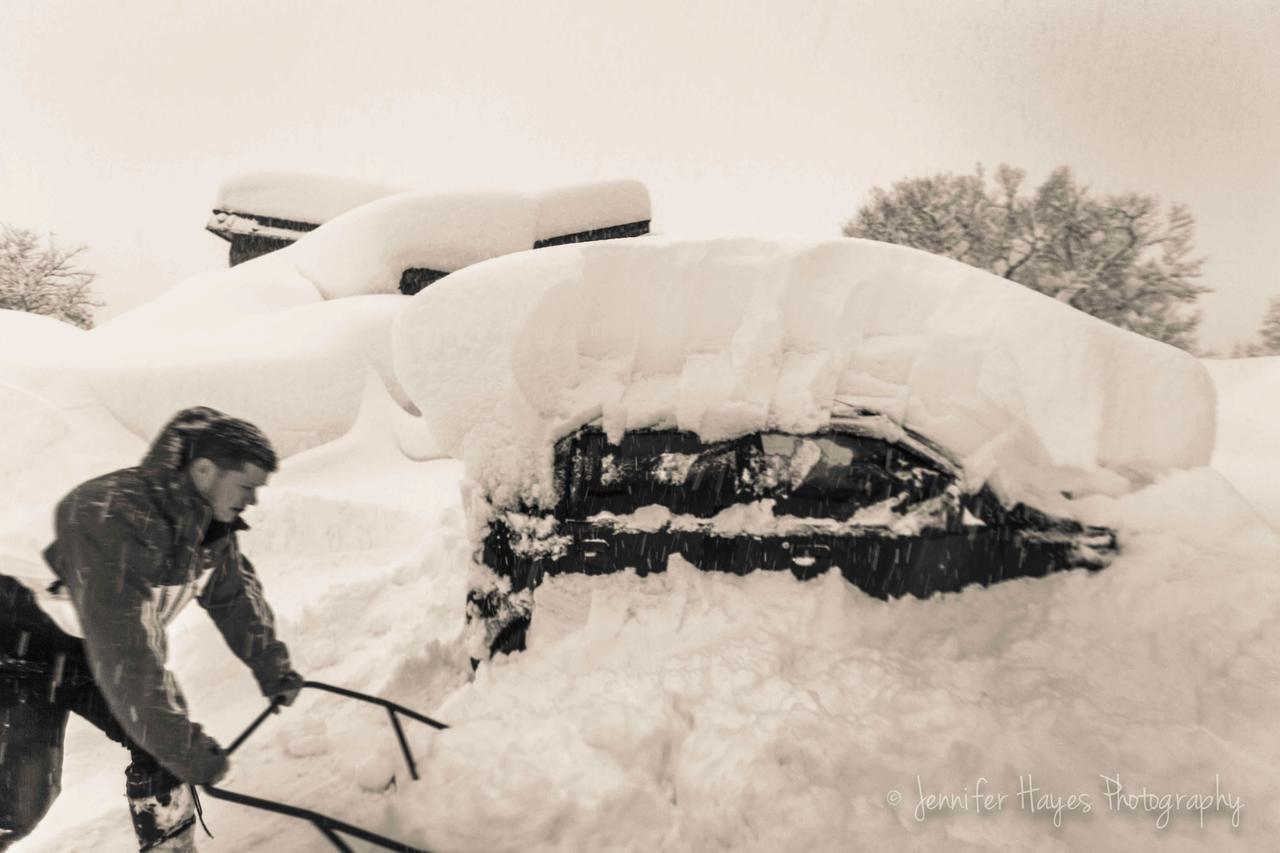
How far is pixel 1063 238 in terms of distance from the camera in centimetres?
2142

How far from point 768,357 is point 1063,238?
81.2 feet

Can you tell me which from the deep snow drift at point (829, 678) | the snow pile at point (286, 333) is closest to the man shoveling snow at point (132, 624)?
the deep snow drift at point (829, 678)

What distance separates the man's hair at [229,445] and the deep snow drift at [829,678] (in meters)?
0.83

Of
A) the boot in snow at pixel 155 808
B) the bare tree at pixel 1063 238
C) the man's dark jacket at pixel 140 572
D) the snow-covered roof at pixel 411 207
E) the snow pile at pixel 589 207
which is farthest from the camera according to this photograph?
the bare tree at pixel 1063 238

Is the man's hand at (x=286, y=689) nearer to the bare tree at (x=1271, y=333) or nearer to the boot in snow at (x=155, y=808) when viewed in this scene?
the boot in snow at (x=155, y=808)

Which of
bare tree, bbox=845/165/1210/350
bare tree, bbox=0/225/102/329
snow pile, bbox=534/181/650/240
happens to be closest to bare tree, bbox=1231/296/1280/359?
bare tree, bbox=845/165/1210/350

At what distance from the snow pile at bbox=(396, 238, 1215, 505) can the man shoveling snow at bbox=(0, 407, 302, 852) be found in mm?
910

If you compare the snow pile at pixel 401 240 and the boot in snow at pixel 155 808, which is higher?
the snow pile at pixel 401 240

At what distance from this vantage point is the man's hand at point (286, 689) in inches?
82.7

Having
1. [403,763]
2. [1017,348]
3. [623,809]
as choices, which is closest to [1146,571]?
[1017,348]

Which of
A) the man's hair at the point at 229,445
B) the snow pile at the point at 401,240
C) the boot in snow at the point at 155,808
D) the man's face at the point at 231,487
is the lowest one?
the boot in snow at the point at 155,808

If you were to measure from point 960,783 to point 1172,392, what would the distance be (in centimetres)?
178

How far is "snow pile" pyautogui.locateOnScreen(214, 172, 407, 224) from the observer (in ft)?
47.2

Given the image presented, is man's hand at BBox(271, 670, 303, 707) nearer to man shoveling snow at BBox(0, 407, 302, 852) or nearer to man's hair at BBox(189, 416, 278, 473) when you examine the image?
man shoveling snow at BBox(0, 407, 302, 852)
